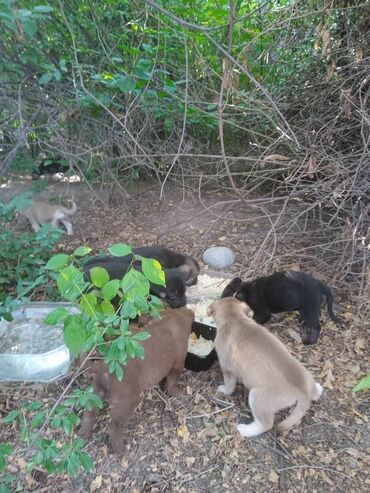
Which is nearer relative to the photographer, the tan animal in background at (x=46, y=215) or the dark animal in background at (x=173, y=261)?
the dark animal in background at (x=173, y=261)

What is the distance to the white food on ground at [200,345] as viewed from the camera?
3219 mm

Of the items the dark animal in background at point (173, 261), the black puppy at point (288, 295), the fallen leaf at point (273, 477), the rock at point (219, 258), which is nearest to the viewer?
the fallen leaf at point (273, 477)

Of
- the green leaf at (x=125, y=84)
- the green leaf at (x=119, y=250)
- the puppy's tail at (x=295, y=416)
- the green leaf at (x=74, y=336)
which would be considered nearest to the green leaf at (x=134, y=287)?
the green leaf at (x=119, y=250)

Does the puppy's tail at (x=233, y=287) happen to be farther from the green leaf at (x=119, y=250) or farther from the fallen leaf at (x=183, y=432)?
the green leaf at (x=119, y=250)

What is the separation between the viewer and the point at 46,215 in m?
5.08

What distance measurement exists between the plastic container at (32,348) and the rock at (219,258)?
5.33 ft

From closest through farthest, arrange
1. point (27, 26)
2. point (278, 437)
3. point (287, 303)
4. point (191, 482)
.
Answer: point (27, 26) < point (191, 482) < point (278, 437) < point (287, 303)

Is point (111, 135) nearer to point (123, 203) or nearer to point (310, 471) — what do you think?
point (123, 203)

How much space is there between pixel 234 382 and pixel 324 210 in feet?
8.42

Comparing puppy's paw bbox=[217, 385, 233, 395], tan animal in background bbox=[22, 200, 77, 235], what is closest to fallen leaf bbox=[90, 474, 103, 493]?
puppy's paw bbox=[217, 385, 233, 395]

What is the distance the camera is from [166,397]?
278 cm

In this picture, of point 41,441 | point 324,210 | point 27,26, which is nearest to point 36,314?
point 41,441

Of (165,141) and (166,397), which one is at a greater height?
(165,141)

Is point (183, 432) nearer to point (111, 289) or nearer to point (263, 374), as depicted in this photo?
point (263, 374)
